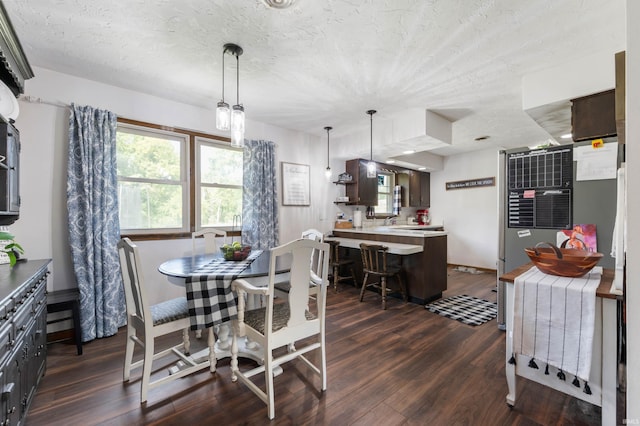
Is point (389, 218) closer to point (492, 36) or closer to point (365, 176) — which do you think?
point (365, 176)

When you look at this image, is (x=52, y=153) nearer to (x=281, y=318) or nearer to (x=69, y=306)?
(x=69, y=306)

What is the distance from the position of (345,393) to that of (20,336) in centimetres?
186

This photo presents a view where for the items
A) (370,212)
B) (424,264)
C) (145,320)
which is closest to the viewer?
(145,320)

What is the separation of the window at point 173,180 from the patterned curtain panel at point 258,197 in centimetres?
16

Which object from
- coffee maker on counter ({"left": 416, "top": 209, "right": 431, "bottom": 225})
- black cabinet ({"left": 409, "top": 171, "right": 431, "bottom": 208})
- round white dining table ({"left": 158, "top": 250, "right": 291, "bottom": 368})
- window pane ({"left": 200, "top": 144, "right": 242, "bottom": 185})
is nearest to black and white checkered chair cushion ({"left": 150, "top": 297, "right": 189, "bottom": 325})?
round white dining table ({"left": 158, "top": 250, "right": 291, "bottom": 368})

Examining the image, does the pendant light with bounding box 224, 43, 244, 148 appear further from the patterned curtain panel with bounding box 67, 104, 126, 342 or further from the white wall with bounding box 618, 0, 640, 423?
the white wall with bounding box 618, 0, 640, 423

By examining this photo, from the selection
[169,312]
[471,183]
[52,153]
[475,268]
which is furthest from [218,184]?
[475,268]

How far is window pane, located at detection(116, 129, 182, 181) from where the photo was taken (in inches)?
122

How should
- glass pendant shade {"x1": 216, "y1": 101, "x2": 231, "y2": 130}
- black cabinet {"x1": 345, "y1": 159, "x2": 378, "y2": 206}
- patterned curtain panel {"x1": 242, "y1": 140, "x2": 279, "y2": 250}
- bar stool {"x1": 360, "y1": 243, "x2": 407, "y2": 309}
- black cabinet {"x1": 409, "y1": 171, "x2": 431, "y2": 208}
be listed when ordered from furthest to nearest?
black cabinet {"x1": 409, "y1": 171, "x2": 431, "y2": 208}
black cabinet {"x1": 345, "y1": 159, "x2": 378, "y2": 206}
patterned curtain panel {"x1": 242, "y1": 140, "x2": 279, "y2": 250}
bar stool {"x1": 360, "y1": 243, "x2": 407, "y2": 309}
glass pendant shade {"x1": 216, "y1": 101, "x2": 231, "y2": 130}

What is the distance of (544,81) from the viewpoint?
2586 mm

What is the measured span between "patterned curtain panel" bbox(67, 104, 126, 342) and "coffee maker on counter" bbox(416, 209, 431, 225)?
19.3 ft

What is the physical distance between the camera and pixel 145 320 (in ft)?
5.74

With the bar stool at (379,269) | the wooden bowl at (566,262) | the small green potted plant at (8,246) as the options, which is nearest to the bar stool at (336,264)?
the bar stool at (379,269)

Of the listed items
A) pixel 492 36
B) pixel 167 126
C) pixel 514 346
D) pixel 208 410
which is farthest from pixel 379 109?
pixel 208 410
